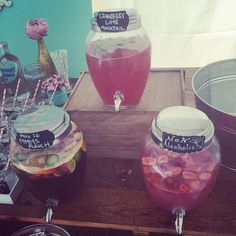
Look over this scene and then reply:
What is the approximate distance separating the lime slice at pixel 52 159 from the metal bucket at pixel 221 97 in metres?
0.37

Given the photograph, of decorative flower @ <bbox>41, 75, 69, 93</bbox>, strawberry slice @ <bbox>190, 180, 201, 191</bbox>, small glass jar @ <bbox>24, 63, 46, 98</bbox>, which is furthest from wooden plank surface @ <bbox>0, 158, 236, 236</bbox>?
small glass jar @ <bbox>24, 63, 46, 98</bbox>

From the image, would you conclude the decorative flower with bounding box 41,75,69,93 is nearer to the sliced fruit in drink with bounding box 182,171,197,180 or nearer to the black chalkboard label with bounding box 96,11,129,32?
the black chalkboard label with bounding box 96,11,129,32

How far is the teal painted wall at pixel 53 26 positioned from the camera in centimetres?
141

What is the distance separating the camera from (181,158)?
0.71 meters

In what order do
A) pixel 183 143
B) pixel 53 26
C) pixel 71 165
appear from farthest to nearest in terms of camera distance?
pixel 53 26 → pixel 71 165 → pixel 183 143

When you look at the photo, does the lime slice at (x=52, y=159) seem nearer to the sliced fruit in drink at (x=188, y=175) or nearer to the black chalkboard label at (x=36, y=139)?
the black chalkboard label at (x=36, y=139)

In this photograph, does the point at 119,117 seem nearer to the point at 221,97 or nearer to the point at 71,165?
the point at 71,165

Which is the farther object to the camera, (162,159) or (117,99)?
(117,99)

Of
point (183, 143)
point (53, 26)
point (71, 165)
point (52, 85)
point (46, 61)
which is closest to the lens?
point (183, 143)

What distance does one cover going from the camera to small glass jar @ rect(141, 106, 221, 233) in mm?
687

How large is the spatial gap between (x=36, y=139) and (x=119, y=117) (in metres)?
0.24

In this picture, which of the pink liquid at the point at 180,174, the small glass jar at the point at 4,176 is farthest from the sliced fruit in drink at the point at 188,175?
the small glass jar at the point at 4,176

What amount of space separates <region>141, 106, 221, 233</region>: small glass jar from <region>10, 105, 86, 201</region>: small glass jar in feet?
0.58

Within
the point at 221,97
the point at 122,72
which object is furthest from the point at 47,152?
the point at 221,97
